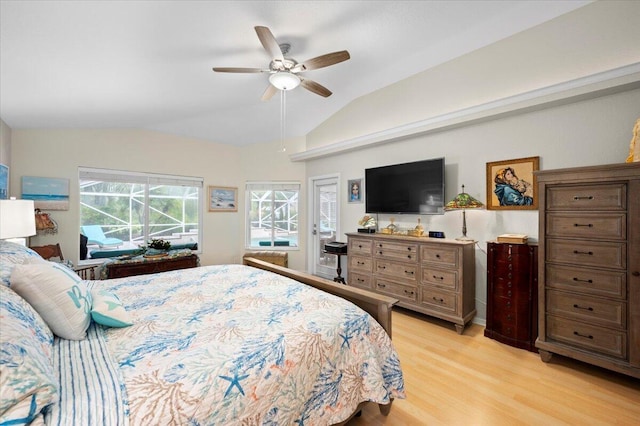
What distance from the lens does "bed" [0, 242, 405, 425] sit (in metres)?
0.85

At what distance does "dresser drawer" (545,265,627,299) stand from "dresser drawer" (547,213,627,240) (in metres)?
0.28

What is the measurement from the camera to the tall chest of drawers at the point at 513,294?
2.56 metres

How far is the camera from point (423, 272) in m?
3.16

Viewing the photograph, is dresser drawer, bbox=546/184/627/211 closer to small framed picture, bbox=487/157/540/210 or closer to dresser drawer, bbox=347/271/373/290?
small framed picture, bbox=487/157/540/210

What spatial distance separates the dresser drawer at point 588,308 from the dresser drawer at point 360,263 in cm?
188

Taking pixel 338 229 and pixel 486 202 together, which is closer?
pixel 486 202

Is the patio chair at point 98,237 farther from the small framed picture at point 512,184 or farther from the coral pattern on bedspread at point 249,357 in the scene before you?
the small framed picture at point 512,184

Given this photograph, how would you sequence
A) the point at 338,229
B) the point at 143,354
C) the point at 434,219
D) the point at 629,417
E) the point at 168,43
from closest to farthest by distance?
the point at 143,354, the point at 629,417, the point at 168,43, the point at 434,219, the point at 338,229

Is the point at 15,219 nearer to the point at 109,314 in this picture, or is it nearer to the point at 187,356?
the point at 109,314

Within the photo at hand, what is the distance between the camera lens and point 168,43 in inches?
83.9

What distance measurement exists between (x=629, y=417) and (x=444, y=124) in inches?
112

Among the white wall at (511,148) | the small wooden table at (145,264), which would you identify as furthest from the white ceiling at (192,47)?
the small wooden table at (145,264)

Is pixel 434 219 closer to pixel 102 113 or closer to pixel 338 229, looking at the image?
pixel 338 229

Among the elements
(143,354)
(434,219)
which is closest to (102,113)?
(143,354)
